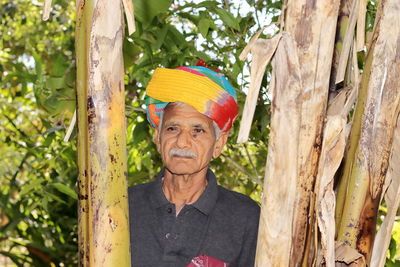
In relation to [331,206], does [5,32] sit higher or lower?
higher

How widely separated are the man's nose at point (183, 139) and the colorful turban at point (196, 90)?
7 cm

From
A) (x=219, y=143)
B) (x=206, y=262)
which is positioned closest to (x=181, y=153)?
(x=219, y=143)

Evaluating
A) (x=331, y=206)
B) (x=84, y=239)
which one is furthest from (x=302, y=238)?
(x=84, y=239)

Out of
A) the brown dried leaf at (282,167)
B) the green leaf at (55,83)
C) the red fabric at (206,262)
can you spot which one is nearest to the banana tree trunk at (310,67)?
the brown dried leaf at (282,167)

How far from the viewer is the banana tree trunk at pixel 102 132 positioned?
2.84 ft

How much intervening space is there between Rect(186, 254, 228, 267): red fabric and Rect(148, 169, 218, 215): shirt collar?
126mm

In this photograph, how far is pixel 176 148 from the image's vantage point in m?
1.57

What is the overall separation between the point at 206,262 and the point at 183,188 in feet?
0.70

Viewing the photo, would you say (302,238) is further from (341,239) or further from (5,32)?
(5,32)

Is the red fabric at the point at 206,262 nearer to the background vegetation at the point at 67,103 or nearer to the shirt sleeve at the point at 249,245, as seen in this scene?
the shirt sleeve at the point at 249,245

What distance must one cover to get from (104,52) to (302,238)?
1.12 ft

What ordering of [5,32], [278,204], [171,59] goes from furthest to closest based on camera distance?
[5,32] → [171,59] → [278,204]

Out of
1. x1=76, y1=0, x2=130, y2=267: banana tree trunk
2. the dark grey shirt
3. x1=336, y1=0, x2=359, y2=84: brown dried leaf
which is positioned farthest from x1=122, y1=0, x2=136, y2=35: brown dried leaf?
the dark grey shirt

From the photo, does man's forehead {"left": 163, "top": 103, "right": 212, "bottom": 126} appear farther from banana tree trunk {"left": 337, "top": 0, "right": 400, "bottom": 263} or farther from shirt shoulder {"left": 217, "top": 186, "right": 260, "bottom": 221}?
banana tree trunk {"left": 337, "top": 0, "right": 400, "bottom": 263}
